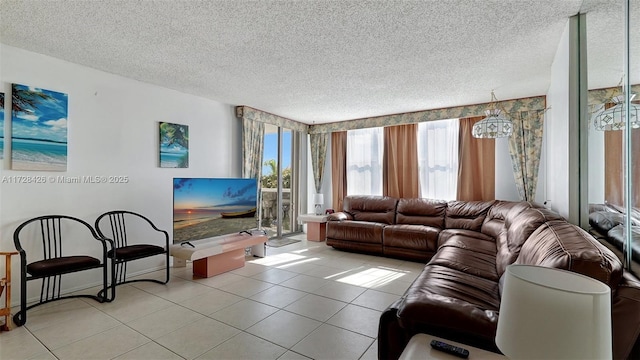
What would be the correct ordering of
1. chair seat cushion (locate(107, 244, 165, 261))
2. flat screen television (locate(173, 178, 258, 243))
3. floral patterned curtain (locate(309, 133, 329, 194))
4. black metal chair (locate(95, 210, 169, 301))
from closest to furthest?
chair seat cushion (locate(107, 244, 165, 261)) → black metal chair (locate(95, 210, 169, 301)) → flat screen television (locate(173, 178, 258, 243)) → floral patterned curtain (locate(309, 133, 329, 194))

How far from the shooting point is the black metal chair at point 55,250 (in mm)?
2525

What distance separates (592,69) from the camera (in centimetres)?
199

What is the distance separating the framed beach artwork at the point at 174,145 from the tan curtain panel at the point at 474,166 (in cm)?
453

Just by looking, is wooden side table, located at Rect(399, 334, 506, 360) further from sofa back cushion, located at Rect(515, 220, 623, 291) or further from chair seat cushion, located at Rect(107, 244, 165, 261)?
chair seat cushion, located at Rect(107, 244, 165, 261)

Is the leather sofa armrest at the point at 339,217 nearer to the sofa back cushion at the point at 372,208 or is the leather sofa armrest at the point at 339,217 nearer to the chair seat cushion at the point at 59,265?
the sofa back cushion at the point at 372,208

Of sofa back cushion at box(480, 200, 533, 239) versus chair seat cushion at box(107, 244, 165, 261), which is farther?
sofa back cushion at box(480, 200, 533, 239)

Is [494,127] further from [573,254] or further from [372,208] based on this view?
[372,208]

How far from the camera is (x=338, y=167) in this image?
6438 millimetres

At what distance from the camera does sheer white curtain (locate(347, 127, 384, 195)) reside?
6012 millimetres

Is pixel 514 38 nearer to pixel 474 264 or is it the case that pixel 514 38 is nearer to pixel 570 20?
pixel 570 20

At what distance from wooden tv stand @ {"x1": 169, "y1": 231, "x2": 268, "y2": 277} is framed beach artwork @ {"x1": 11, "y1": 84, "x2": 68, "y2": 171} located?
154cm

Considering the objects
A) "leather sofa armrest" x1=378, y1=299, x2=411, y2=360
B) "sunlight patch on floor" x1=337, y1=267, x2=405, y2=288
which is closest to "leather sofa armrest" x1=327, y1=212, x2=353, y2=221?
"sunlight patch on floor" x1=337, y1=267, x2=405, y2=288

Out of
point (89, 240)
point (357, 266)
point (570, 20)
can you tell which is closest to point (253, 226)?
point (357, 266)

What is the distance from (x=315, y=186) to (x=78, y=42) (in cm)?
476
